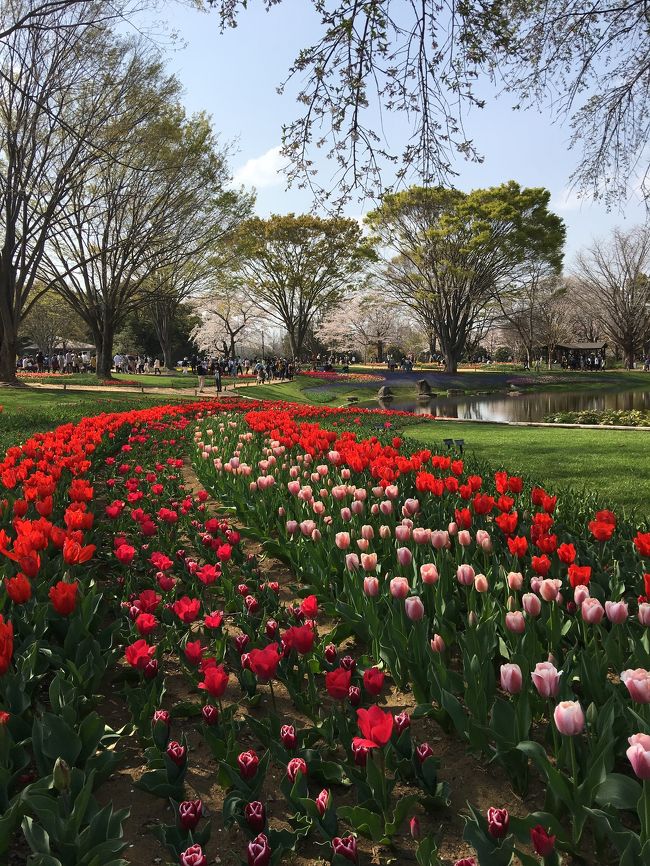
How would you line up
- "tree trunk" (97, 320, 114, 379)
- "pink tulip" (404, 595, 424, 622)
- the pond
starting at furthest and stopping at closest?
"tree trunk" (97, 320, 114, 379)
the pond
"pink tulip" (404, 595, 424, 622)

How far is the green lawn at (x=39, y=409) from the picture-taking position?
10711mm

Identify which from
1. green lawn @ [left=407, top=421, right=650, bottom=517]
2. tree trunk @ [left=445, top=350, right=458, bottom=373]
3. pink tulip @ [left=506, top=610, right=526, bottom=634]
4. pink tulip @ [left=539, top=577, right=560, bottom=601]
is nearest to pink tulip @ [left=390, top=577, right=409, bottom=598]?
pink tulip @ [left=506, top=610, right=526, bottom=634]

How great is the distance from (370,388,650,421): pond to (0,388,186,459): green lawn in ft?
38.7

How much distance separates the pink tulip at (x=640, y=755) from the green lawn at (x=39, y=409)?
7.75 m

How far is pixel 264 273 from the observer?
39.9 m

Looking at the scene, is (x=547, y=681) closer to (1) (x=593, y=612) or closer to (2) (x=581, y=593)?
(1) (x=593, y=612)

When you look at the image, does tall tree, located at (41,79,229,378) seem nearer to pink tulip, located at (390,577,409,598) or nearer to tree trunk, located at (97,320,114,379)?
tree trunk, located at (97,320,114,379)

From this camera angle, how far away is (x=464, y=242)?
3456 centimetres

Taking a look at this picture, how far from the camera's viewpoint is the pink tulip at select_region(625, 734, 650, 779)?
4.38 ft

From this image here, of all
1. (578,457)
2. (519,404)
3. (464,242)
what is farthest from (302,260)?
(578,457)

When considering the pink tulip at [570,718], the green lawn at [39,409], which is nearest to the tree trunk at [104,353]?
the green lawn at [39,409]

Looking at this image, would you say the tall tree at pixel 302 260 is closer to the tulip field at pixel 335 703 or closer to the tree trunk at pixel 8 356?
the tree trunk at pixel 8 356

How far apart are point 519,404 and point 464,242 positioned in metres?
12.6

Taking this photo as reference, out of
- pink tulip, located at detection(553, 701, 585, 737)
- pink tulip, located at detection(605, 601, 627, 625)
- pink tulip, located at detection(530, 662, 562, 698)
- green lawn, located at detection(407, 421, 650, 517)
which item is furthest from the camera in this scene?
green lawn, located at detection(407, 421, 650, 517)
